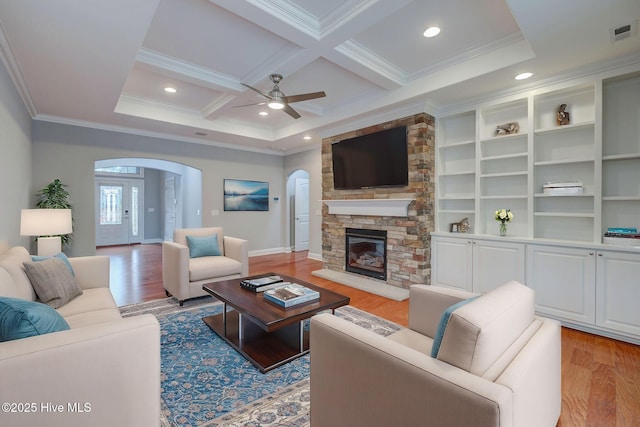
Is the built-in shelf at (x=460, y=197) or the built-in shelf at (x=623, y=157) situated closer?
the built-in shelf at (x=623, y=157)

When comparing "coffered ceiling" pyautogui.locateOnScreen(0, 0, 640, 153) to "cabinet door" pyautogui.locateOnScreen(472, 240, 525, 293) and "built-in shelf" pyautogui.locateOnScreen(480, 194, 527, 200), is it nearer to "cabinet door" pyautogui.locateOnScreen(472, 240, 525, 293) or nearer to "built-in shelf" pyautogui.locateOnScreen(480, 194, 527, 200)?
"built-in shelf" pyautogui.locateOnScreen(480, 194, 527, 200)

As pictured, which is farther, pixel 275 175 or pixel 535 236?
pixel 275 175

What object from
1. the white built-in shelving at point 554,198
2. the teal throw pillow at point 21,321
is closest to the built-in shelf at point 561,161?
the white built-in shelving at point 554,198

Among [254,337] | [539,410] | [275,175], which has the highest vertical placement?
[275,175]

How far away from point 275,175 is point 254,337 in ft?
16.7

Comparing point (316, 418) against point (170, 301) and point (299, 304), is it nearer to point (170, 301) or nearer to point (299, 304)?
point (299, 304)

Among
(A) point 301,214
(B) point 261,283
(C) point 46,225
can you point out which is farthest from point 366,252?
(C) point 46,225

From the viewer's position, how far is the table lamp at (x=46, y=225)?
9.57 ft

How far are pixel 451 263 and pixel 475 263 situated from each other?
12.5 inches

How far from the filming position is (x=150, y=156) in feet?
17.8

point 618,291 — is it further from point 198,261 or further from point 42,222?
point 42,222

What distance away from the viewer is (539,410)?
1183 millimetres

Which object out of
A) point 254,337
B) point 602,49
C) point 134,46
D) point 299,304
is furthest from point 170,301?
point 602,49

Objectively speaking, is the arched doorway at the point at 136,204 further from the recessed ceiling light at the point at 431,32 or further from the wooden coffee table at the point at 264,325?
the recessed ceiling light at the point at 431,32
